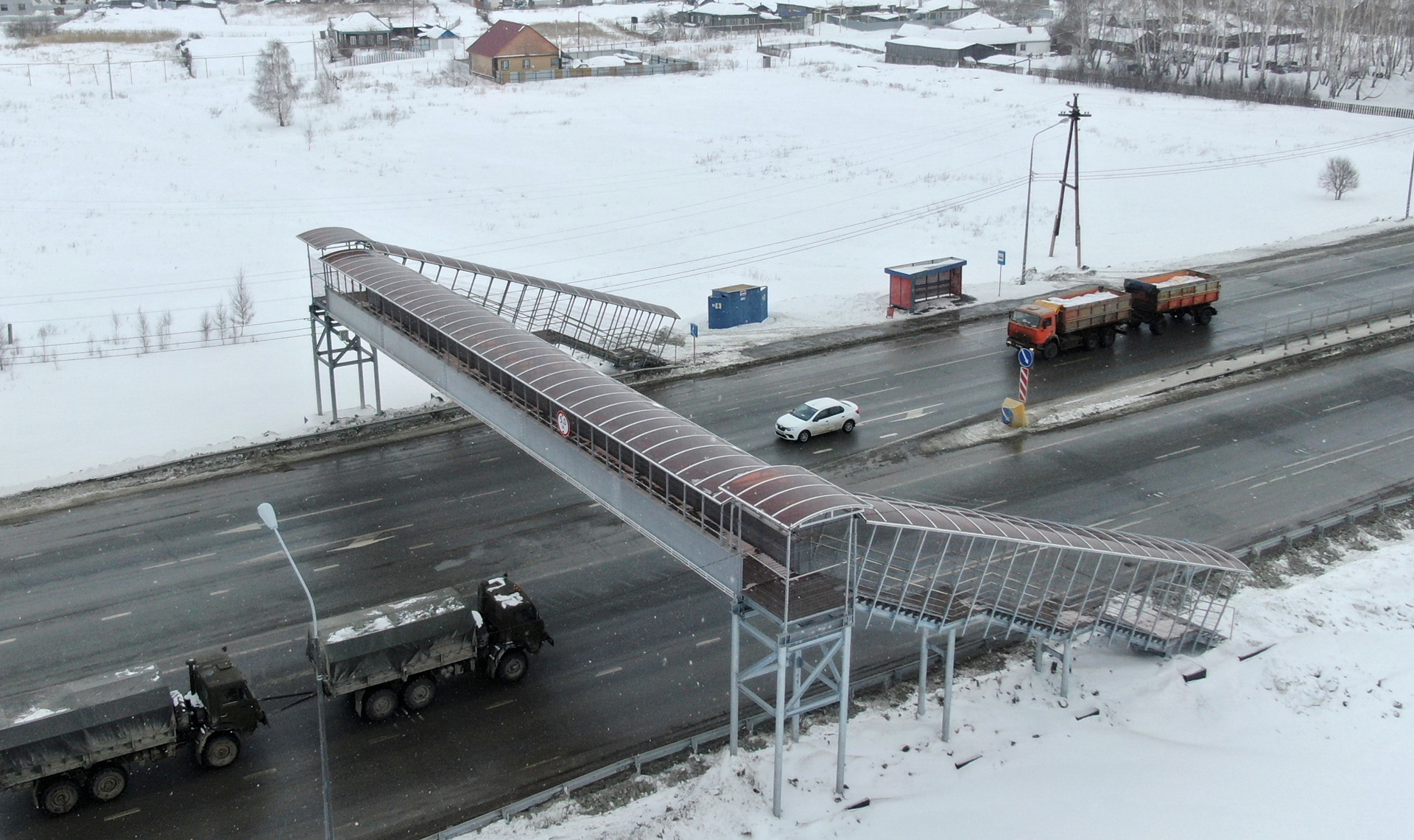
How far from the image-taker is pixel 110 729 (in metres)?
20.7

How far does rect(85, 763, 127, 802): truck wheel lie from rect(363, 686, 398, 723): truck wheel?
447cm

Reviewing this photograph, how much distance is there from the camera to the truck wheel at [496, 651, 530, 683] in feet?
80.7

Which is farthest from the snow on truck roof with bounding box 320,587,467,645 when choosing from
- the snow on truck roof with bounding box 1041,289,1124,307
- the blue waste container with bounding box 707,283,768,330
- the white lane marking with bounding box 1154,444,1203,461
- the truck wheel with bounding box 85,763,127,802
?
the snow on truck roof with bounding box 1041,289,1124,307

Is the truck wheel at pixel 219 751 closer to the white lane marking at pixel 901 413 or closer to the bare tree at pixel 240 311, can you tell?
the white lane marking at pixel 901 413

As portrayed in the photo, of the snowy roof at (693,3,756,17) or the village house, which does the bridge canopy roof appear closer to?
the village house

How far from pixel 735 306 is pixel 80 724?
33861mm

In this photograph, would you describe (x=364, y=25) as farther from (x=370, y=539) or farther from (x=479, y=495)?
(x=370, y=539)

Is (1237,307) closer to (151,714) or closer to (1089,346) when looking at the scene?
(1089,346)

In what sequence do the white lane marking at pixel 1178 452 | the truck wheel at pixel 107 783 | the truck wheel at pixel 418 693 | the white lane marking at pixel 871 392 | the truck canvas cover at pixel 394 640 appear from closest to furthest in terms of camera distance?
the truck wheel at pixel 107 783
the truck canvas cover at pixel 394 640
the truck wheel at pixel 418 693
the white lane marking at pixel 1178 452
the white lane marking at pixel 871 392

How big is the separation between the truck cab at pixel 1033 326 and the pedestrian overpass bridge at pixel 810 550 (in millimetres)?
19705

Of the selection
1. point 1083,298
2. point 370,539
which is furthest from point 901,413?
point 370,539

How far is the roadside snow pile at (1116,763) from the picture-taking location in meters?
20.7

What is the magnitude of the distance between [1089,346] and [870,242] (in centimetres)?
1825

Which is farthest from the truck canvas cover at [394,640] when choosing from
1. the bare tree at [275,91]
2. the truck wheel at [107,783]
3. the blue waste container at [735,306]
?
the bare tree at [275,91]
